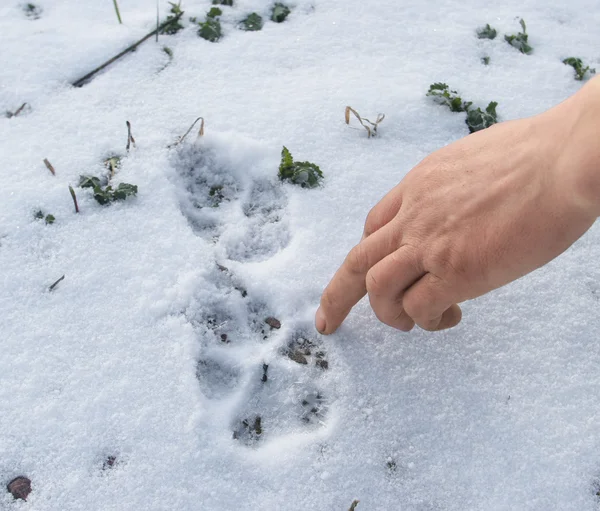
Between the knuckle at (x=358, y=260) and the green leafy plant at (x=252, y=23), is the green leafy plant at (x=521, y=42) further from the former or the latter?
the knuckle at (x=358, y=260)

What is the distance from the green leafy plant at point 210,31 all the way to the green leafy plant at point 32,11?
2.69ft

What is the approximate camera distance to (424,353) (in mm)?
1931

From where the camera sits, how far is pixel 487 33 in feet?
9.37

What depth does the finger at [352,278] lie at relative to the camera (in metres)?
1.69

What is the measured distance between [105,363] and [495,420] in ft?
4.01

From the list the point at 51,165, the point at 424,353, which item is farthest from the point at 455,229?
the point at 51,165

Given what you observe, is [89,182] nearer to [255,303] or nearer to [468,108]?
[255,303]

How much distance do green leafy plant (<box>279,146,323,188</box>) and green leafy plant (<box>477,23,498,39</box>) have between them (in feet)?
4.00

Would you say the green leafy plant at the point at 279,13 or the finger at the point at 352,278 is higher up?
the green leafy plant at the point at 279,13

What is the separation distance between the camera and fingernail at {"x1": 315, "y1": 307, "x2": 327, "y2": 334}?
1920 millimetres

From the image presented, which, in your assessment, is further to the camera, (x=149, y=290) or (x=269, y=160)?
(x=269, y=160)

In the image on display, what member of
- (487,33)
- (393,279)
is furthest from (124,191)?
(487,33)

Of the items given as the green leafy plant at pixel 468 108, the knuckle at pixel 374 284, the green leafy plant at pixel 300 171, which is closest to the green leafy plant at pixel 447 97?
the green leafy plant at pixel 468 108

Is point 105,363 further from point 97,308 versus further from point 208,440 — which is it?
point 208,440
